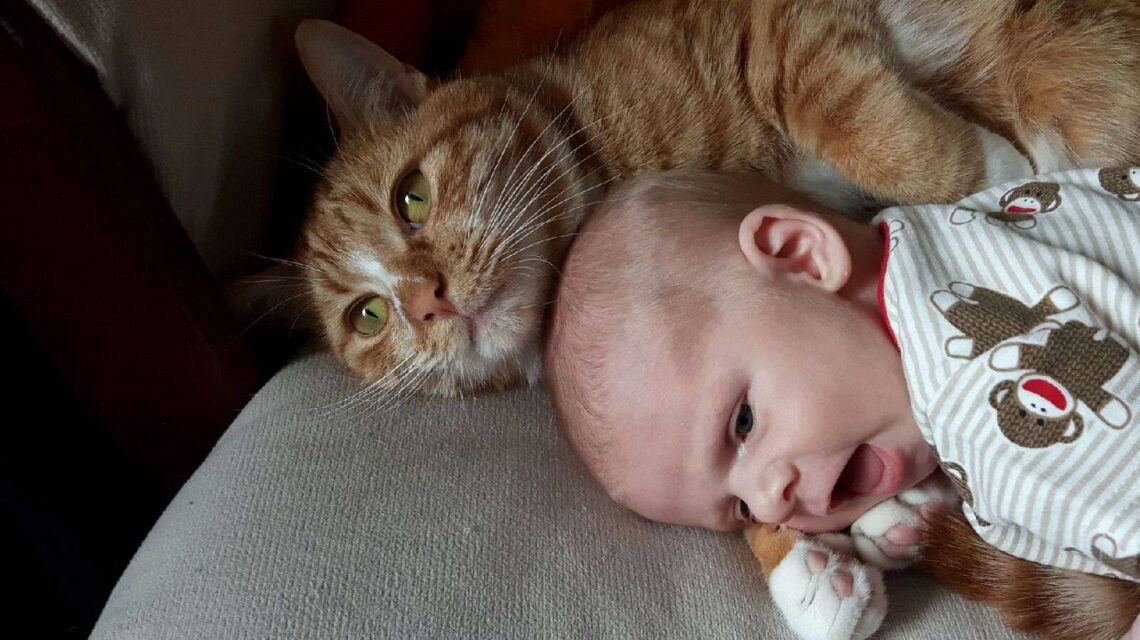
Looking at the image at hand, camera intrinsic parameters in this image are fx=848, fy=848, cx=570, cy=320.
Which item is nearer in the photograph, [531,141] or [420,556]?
[420,556]

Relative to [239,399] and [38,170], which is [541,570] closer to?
[239,399]

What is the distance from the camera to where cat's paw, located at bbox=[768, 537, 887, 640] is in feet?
2.92

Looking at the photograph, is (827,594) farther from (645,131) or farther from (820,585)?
(645,131)

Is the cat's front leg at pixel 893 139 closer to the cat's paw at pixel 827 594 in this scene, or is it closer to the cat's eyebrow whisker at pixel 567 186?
the cat's eyebrow whisker at pixel 567 186

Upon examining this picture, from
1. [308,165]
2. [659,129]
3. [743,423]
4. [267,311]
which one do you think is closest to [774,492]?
[743,423]

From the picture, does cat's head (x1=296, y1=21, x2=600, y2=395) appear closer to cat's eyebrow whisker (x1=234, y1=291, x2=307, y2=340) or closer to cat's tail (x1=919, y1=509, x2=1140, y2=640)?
cat's eyebrow whisker (x1=234, y1=291, x2=307, y2=340)

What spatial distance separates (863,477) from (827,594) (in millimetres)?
160

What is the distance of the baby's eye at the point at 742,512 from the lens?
3.44 ft

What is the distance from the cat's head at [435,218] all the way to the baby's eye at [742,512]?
1.23 feet

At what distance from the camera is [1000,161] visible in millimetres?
1170

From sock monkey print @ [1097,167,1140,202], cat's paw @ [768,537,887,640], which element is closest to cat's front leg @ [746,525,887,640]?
cat's paw @ [768,537,887,640]

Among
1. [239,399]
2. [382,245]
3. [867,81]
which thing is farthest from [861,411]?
[239,399]

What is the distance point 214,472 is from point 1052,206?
41.5 inches

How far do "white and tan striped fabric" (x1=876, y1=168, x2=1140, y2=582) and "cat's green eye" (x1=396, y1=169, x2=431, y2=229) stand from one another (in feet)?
2.13
